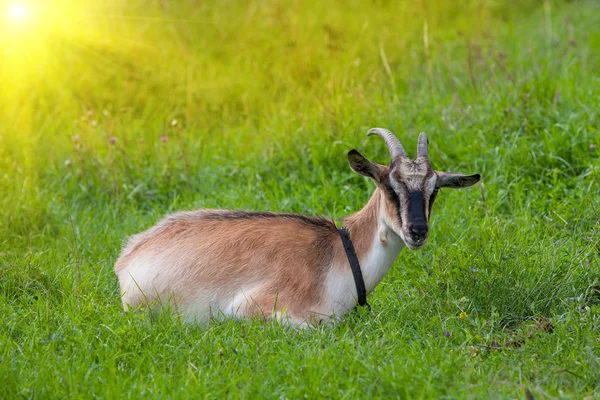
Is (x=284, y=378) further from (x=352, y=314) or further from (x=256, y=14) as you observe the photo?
(x=256, y=14)

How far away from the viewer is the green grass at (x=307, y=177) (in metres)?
4.19

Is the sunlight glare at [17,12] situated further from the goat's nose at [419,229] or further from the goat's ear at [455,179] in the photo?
the goat's nose at [419,229]

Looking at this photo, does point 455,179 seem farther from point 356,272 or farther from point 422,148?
point 356,272

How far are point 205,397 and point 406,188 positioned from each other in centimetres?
162

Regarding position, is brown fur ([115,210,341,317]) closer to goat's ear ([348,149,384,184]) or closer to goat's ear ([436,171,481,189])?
goat's ear ([348,149,384,184])

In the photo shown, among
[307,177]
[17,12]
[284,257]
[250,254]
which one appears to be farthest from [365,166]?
[17,12]

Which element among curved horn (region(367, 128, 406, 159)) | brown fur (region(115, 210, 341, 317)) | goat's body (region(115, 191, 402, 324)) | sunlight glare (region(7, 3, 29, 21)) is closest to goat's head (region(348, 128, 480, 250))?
curved horn (region(367, 128, 406, 159))

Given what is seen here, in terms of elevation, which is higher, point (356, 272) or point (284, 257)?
point (284, 257)

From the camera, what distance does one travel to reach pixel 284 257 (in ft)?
16.5

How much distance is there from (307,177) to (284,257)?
6.90 ft

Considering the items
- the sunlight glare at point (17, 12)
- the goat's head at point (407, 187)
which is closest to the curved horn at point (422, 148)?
the goat's head at point (407, 187)

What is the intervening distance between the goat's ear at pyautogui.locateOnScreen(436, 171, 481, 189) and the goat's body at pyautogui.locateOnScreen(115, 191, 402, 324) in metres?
0.39

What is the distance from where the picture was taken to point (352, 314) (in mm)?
4938

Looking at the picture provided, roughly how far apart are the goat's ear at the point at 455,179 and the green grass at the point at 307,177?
542 mm
